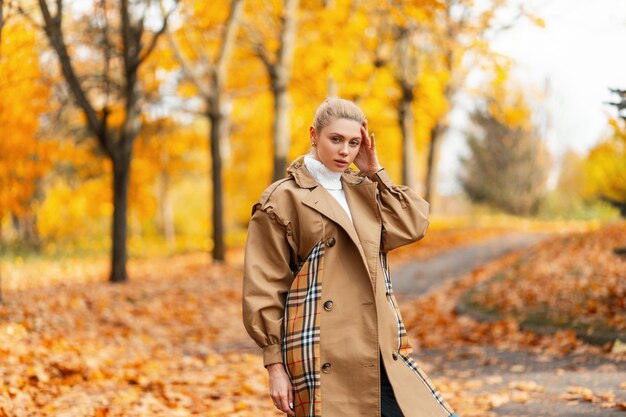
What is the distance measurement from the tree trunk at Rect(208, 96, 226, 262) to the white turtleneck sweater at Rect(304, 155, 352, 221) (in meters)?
12.7

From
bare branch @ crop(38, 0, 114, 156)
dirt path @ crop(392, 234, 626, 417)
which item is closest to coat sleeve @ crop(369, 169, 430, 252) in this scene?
dirt path @ crop(392, 234, 626, 417)

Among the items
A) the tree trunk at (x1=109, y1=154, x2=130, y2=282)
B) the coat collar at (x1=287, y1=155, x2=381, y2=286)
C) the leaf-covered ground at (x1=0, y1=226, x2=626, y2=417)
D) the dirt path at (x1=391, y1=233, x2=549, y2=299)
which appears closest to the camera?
the coat collar at (x1=287, y1=155, x2=381, y2=286)

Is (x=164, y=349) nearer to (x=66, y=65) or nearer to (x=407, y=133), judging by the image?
(x=66, y=65)

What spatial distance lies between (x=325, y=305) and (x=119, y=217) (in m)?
10.4

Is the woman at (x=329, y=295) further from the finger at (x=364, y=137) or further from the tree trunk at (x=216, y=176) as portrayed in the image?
the tree trunk at (x=216, y=176)

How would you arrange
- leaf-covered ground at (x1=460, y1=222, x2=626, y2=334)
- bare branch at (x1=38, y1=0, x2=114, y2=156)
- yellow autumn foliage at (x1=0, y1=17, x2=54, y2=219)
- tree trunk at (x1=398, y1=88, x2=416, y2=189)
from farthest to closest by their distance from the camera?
tree trunk at (x1=398, y1=88, x2=416, y2=189) < yellow autumn foliage at (x1=0, y1=17, x2=54, y2=219) < bare branch at (x1=38, y1=0, x2=114, y2=156) < leaf-covered ground at (x1=460, y1=222, x2=626, y2=334)

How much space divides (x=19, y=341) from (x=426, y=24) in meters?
12.0

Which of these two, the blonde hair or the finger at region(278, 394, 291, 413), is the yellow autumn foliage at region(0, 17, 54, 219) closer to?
the blonde hair

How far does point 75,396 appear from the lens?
17.7ft

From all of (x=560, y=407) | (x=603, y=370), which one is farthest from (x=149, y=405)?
(x=603, y=370)

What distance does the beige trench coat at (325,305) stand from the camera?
2.58 m

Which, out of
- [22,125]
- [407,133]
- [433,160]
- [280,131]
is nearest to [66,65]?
[22,125]

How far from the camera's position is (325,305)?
2.60 m

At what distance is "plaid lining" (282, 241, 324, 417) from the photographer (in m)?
2.56
